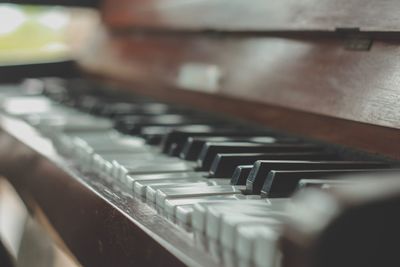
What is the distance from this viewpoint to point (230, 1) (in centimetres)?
163

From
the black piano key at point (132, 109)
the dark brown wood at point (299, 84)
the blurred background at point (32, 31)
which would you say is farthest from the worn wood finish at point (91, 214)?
the blurred background at point (32, 31)

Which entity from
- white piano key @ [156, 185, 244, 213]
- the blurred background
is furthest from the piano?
the blurred background

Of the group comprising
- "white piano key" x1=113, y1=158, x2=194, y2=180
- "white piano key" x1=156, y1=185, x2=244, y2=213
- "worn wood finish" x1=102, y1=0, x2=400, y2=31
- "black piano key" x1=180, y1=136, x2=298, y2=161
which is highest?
"worn wood finish" x1=102, y1=0, x2=400, y2=31

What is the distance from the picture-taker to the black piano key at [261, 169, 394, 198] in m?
0.84

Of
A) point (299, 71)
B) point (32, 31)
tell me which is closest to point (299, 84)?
point (299, 71)

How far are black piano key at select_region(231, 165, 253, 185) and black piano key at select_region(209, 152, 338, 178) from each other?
0.06m

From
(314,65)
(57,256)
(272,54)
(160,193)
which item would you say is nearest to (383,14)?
(314,65)

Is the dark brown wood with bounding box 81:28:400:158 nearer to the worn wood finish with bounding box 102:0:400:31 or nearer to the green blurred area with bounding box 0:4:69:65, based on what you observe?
the worn wood finish with bounding box 102:0:400:31

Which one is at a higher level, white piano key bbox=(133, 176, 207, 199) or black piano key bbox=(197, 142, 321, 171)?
black piano key bbox=(197, 142, 321, 171)

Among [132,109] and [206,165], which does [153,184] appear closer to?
[206,165]

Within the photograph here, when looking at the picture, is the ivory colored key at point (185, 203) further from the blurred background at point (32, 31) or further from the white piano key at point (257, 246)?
the blurred background at point (32, 31)

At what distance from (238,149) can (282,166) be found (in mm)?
197

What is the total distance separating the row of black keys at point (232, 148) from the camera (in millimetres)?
886

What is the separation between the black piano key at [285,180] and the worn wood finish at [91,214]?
0.16 meters
